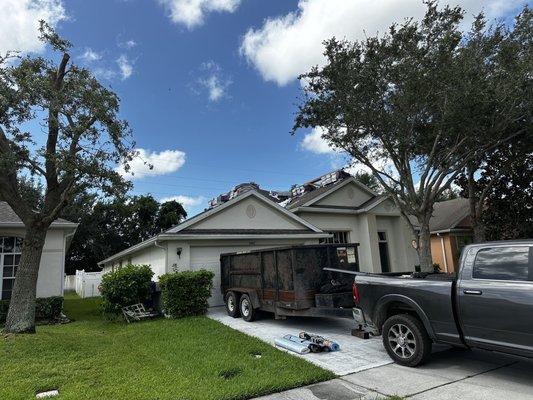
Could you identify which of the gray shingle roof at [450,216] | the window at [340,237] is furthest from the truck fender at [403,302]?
the gray shingle roof at [450,216]

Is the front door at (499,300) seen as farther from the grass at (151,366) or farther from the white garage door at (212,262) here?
the white garage door at (212,262)

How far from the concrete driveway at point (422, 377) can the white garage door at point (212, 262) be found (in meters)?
7.36

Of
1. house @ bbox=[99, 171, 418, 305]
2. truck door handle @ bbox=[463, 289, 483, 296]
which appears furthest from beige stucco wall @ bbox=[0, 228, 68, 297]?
truck door handle @ bbox=[463, 289, 483, 296]

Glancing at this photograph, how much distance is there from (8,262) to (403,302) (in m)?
14.0

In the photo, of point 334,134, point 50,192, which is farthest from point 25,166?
point 334,134

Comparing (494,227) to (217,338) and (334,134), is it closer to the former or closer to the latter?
(334,134)

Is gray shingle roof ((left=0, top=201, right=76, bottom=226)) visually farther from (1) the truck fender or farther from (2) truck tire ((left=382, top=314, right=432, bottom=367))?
(2) truck tire ((left=382, top=314, right=432, bottom=367))

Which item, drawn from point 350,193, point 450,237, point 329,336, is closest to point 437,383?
point 329,336

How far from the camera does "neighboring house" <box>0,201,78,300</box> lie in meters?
13.9

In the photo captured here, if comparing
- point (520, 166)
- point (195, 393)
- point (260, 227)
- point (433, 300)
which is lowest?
point (195, 393)

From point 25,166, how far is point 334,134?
39.4 ft

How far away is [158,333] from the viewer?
9664 mm

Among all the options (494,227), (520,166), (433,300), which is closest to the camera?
(433,300)

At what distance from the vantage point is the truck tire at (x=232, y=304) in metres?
11.6
